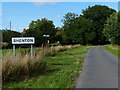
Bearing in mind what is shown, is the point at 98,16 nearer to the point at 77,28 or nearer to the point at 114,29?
the point at 77,28

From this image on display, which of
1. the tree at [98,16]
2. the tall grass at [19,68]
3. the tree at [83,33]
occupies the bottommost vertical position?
the tall grass at [19,68]

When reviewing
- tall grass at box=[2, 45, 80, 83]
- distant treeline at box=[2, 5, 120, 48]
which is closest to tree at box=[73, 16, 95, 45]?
distant treeline at box=[2, 5, 120, 48]

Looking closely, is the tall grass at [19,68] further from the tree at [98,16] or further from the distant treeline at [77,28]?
the tree at [98,16]

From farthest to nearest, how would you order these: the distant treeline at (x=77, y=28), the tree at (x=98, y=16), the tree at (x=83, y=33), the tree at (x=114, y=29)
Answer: the tree at (x=98, y=16), the tree at (x=83, y=33), the distant treeline at (x=77, y=28), the tree at (x=114, y=29)

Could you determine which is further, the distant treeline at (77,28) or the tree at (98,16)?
the tree at (98,16)

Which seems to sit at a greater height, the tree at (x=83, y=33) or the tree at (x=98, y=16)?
the tree at (x=98, y=16)

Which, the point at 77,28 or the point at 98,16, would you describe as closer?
the point at 77,28

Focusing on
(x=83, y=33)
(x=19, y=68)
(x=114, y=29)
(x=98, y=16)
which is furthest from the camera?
(x=98, y=16)

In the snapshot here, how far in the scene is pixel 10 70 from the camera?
8602 mm

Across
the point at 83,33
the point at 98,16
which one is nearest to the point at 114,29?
the point at 83,33

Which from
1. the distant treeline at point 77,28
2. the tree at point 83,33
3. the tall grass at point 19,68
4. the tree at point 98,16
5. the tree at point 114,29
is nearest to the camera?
the tall grass at point 19,68

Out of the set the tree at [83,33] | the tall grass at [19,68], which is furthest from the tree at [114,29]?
the tree at [83,33]

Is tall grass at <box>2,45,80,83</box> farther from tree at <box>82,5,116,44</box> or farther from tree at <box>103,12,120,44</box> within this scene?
tree at <box>82,5,116,44</box>

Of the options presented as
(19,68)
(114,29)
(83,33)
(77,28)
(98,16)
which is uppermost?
(98,16)
